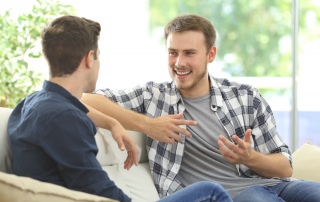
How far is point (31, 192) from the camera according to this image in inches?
28.0

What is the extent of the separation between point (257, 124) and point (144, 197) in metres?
0.68

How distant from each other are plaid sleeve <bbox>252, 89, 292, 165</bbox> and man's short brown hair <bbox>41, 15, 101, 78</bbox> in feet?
3.30

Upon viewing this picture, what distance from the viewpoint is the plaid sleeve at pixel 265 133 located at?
1566 mm

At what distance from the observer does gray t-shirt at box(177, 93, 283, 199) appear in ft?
4.92

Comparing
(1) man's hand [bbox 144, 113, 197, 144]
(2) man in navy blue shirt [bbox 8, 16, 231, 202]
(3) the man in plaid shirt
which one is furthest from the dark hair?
(2) man in navy blue shirt [bbox 8, 16, 231, 202]

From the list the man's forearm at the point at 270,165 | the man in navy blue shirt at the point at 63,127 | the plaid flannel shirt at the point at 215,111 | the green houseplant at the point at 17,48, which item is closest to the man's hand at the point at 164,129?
the plaid flannel shirt at the point at 215,111

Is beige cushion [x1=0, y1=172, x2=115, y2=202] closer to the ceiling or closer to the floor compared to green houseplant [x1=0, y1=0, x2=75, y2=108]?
closer to the floor

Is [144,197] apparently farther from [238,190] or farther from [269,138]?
[269,138]

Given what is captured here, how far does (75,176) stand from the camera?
825 millimetres

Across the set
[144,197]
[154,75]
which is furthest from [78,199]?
[154,75]

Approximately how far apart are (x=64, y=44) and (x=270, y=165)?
108 cm

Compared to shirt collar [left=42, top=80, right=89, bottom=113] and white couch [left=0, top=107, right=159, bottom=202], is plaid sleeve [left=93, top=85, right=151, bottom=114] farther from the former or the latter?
shirt collar [left=42, top=80, right=89, bottom=113]

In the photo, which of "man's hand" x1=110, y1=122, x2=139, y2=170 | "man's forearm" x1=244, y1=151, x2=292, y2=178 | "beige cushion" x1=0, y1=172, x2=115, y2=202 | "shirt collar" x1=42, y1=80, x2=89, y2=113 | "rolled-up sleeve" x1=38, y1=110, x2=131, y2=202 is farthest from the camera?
"man's forearm" x1=244, y1=151, x2=292, y2=178

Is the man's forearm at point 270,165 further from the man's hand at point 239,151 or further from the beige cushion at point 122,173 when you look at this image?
the beige cushion at point 122,173
